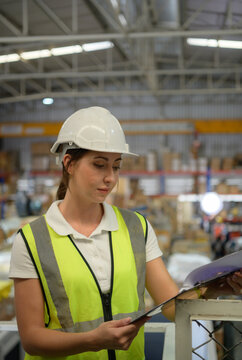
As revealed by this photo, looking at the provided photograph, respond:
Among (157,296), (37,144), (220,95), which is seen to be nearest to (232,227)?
(220,95)

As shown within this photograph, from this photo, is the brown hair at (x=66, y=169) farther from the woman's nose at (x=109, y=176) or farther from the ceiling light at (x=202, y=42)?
the ceiling light at (x=202, y=42)

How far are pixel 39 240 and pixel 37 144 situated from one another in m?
15.0

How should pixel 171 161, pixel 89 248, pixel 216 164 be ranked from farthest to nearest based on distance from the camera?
1. pixel 171 161
2. pixel 216 164
3. pixel 89 248

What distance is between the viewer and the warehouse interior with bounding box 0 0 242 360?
7.72 metres

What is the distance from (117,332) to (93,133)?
0.69 metres

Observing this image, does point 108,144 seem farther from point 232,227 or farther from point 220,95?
point 220,95

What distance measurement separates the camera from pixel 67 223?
5.31 ft

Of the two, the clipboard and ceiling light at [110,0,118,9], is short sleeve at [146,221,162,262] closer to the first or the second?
the clipboard

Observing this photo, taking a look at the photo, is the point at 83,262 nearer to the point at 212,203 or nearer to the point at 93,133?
the point at 93,133

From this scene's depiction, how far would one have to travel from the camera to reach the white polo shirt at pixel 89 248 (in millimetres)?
1499

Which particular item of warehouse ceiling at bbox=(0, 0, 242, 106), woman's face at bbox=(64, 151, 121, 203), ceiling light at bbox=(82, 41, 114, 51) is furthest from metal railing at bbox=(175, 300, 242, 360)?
ceiling light at bbox=(82, 41, 114, 51)

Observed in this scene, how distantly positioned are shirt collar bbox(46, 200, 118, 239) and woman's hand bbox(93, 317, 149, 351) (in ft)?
1.31

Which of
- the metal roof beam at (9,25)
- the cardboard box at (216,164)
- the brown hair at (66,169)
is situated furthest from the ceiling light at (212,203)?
the cardboard box at (216,164)

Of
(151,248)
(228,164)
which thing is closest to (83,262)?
(151,248)
